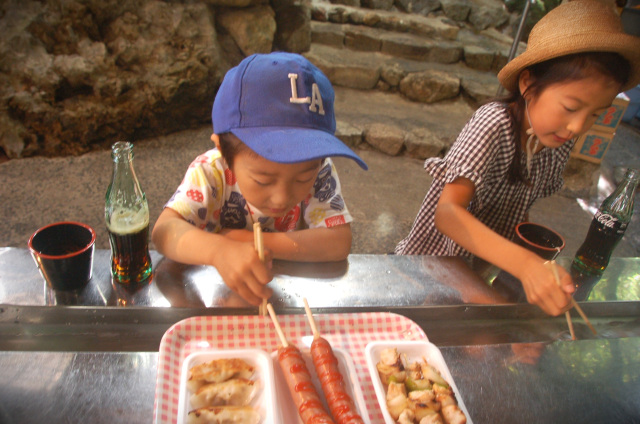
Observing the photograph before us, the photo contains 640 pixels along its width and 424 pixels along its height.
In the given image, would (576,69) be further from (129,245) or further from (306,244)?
(129,245)

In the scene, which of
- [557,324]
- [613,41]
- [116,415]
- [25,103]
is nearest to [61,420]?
[116,415]

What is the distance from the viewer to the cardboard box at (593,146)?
19.3 ft

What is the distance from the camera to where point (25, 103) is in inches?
180

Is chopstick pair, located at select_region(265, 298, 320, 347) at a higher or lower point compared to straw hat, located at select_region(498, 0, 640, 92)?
lower

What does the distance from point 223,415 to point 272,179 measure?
0.77m

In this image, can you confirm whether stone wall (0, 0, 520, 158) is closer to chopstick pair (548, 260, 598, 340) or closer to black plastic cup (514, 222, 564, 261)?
black plastic cup (514, 222, 564, 261)

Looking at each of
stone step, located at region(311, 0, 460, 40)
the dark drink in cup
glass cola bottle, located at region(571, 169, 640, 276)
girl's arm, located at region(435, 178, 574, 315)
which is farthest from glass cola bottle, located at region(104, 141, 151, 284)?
stone step, located at region(311, 0, 460, 40)

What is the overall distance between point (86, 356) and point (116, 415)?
244 millimetres

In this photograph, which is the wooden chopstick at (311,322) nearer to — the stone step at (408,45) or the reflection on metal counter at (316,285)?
the reflection on metal counter at (316,285)

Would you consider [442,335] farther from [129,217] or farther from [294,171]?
[129,217]

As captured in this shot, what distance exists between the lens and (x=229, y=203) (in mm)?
2041

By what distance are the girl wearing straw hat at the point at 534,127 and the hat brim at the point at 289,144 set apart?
2.82 ft

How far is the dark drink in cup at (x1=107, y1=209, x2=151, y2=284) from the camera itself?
1.50 m

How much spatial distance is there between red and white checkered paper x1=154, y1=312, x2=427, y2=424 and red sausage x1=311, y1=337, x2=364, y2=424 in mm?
93
